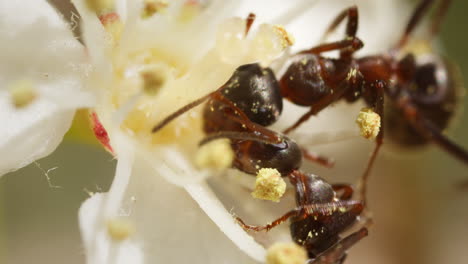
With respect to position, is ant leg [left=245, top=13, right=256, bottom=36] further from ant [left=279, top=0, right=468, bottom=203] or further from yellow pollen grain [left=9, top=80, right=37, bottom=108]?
yellow pollen grain [left=9, top=80, right=37, bottom=108]

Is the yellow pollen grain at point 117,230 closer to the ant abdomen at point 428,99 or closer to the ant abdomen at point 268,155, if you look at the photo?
the ant abdomen at point 268,155

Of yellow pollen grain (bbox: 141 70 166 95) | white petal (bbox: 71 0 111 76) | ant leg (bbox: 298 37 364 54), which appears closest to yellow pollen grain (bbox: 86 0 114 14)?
white petal (bbox: 71 0 111 76)

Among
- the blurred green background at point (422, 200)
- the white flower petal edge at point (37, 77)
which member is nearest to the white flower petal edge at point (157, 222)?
the white flower petal edge at point (37, 77)

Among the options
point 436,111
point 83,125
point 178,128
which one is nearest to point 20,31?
point 83,125

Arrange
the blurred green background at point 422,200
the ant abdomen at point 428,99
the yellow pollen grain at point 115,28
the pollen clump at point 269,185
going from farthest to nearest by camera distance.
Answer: the blurred green background at point 422,200 → the ant abdomen at point 428,99 → the yellow pollen grain at point 115,28 → the pollen clump at point 269,185

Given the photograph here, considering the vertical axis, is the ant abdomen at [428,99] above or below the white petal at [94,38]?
below

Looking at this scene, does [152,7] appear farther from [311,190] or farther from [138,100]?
[311,190]

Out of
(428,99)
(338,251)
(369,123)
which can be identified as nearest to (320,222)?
(338,251)
